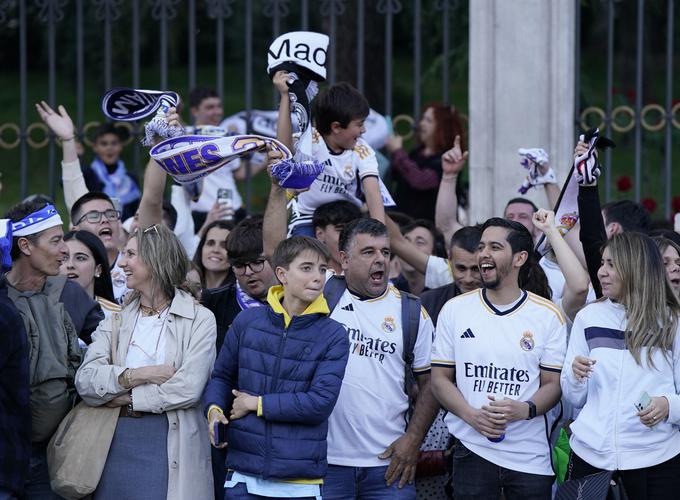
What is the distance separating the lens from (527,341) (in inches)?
223

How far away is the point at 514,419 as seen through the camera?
555cm

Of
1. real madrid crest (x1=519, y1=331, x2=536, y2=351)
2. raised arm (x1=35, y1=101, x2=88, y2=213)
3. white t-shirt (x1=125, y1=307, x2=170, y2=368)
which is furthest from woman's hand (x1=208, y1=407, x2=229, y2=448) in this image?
raised arm (x1=35, y1=101, x2=88, y2=213)

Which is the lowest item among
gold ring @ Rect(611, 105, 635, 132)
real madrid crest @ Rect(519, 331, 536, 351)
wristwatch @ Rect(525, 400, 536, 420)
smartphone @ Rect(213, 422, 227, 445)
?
smartphone @ Rect(213, 422, 227, 445)

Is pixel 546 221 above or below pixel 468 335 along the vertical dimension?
above

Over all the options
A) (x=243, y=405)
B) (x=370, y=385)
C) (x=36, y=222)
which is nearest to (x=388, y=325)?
(x=370, y=385)

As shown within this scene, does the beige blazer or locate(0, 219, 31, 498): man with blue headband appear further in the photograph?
the beige blazer

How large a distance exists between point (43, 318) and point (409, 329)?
1753 millimetres

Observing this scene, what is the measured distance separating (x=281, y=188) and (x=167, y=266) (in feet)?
2.27

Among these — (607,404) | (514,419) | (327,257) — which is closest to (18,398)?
(327,257)

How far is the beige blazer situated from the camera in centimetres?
558

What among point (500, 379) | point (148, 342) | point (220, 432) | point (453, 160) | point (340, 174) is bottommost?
point (220, 432)

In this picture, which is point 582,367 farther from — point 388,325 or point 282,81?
point 282,81

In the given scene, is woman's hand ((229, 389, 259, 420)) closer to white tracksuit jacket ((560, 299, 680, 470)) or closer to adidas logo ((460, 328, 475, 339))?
adidas logo ((460, 328, 475, 339))

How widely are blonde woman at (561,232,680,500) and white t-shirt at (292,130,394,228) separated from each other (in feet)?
5.73
